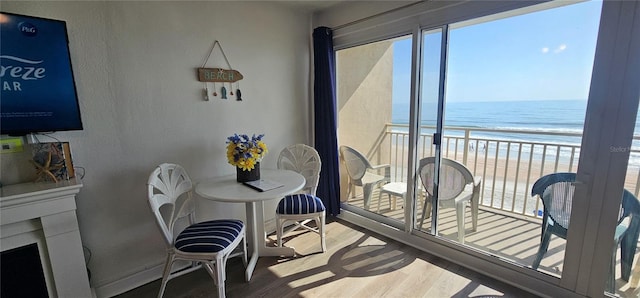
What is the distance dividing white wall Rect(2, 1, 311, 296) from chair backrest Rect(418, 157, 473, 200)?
1713 mm

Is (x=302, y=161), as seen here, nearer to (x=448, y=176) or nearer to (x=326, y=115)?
(x=326, y=115)

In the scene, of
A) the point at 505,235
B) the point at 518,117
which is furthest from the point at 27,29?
the point at 505,235

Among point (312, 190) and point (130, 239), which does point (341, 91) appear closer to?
point (312, 190)

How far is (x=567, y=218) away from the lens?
1812mm

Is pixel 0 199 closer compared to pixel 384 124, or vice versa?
pixel 0 199

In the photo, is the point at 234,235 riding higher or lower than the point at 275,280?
higher

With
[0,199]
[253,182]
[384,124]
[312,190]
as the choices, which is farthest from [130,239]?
[384,124]

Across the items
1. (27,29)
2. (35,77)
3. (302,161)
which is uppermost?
(27,29)

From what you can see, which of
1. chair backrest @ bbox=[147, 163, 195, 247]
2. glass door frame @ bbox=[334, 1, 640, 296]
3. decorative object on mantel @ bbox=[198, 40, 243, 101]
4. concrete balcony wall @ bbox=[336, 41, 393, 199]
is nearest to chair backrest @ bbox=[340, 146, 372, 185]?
concrete balcony wall @ bbox=[336, 41, 393, 199]

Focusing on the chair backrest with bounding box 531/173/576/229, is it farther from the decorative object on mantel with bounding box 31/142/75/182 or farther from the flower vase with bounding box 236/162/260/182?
the decorative object on mantel with bounding box 31/142/75/182

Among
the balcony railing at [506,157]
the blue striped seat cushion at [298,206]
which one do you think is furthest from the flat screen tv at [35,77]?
the balcony railing at [506,157]

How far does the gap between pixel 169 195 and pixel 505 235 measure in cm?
297

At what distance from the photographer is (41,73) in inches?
60.9

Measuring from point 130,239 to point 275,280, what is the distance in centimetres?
115
